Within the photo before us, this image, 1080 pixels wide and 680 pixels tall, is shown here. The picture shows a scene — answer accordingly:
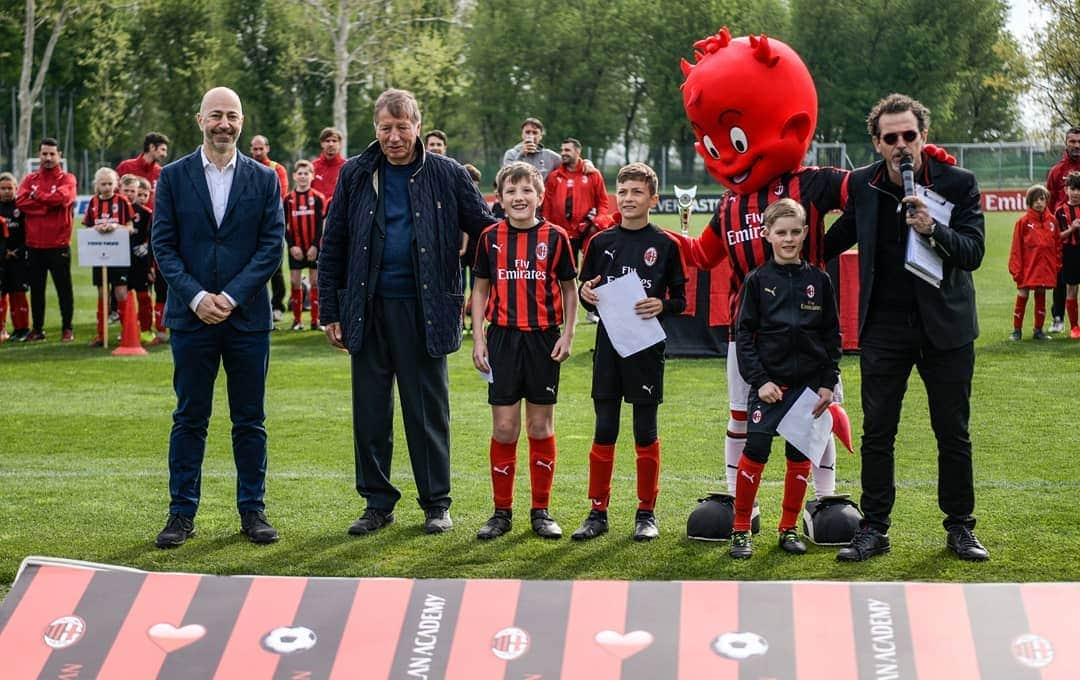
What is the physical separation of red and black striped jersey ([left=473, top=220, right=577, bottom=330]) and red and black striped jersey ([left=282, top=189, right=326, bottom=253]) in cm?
805

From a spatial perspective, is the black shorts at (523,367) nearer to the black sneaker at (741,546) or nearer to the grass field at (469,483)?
the grass field at (469,483)

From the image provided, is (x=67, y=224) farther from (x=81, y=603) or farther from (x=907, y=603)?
(x=907, y=603)

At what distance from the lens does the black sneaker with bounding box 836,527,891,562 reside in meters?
5.50

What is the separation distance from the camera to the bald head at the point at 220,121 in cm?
576

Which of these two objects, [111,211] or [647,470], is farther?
[111,211]

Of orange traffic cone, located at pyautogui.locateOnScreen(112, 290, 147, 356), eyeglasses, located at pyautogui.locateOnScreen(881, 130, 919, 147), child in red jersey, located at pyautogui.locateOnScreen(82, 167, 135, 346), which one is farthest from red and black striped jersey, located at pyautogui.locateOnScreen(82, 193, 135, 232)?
eyeglasses, located at pyautogui.locateOnScreen(881, 130, 919, 147)

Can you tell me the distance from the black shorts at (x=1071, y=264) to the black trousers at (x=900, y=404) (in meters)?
7.90

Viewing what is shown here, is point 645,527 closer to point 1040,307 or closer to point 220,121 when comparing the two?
point 220,121

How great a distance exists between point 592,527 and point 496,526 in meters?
0.42

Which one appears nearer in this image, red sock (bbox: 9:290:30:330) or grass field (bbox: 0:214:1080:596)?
grass field (bbox: 0:214:1080:596)

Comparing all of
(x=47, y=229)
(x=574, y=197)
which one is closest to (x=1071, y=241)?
(x=574, y=197)

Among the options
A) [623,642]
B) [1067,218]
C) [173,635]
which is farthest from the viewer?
[1067,218]

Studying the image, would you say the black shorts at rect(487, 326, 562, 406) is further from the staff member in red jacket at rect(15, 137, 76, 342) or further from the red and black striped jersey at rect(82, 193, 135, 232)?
the staff member in red jacket at rect(15, 137, 76, 342)

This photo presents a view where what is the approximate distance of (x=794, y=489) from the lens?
5672 millimetres
